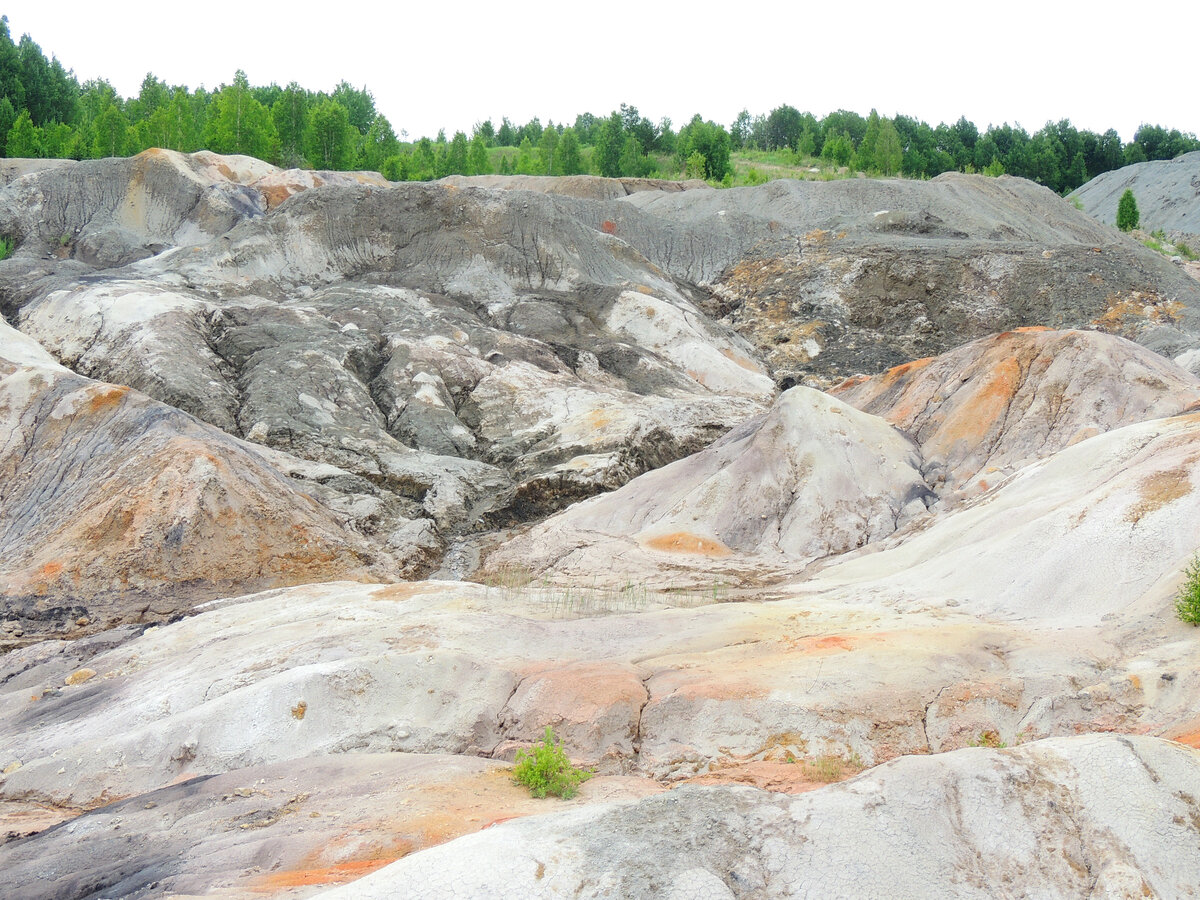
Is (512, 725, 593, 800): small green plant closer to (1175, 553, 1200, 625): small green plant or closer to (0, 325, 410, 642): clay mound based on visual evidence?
(1175, 553, 1200, 625): small green plant

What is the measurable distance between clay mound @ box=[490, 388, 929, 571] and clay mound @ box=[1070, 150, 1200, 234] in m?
58.7

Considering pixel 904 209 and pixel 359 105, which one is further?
pixel 359 105

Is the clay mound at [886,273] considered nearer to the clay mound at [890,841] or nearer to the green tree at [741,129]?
the clay mound at [890,841]

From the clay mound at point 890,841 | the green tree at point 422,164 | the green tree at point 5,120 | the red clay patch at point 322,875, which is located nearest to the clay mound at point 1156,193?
the green tree at point 422,164

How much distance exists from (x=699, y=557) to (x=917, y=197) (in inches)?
1372

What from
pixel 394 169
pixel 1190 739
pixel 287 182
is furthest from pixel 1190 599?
pixel 394 169

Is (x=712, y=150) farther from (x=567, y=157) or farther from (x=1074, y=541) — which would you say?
(x=1074, y=541)

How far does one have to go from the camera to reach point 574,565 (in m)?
17.0

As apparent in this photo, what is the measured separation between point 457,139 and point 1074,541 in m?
63.2

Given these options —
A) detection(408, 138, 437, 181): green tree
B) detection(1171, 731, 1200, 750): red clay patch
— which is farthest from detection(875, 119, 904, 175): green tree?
detection(1171, 731, 1200, 750): red clay patch

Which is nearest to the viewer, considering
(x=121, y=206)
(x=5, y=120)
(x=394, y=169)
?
(x=121, y=206)

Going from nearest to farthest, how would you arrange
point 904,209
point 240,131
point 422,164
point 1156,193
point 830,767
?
point 830,767 → point 904,209 → point 240,131 → point 422,164 → point 1156,193

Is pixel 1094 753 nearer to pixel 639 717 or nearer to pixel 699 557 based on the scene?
pixel 639 717

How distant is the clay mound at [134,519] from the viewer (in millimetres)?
15227
